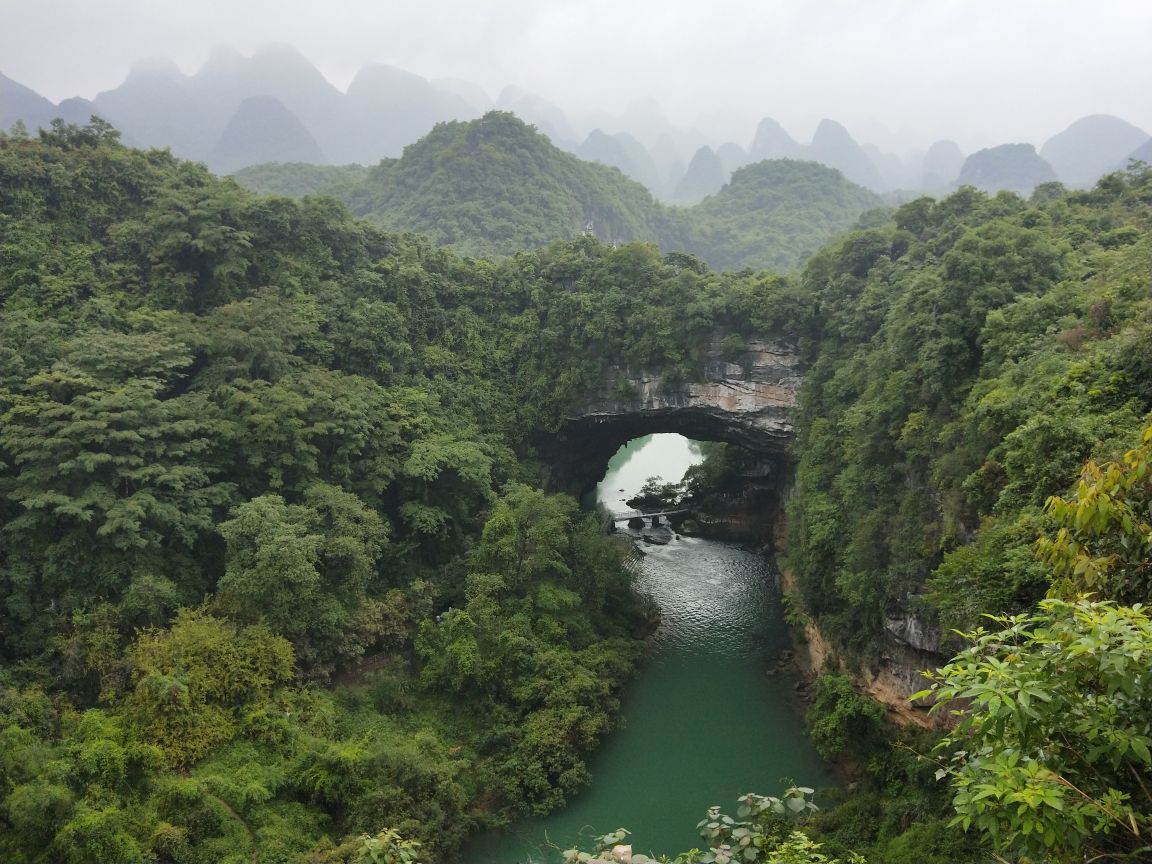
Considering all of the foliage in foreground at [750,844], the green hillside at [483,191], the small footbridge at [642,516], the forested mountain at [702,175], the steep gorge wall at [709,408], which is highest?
the forested mountain at [702,175]

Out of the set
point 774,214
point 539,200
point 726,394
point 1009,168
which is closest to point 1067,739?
point 726,394

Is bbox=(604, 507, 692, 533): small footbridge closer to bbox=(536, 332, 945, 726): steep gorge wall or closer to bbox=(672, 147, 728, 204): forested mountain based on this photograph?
bbox=(536, 332, 945, 726): steep gorge wall

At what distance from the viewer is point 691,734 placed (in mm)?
11469

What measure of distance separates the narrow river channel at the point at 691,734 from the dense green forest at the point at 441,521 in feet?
Answer: 1.64

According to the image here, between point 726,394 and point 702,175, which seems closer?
point 726,394

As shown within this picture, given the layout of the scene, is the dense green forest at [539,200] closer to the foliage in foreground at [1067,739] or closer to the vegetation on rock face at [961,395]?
the vegetation on rock face at [961,395]

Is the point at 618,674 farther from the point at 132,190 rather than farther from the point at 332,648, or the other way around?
the point at 132,190

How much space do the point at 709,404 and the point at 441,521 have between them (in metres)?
7.55

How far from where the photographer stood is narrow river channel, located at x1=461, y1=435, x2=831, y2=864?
934 centimetres

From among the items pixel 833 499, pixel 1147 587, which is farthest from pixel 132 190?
pixel 1147 587

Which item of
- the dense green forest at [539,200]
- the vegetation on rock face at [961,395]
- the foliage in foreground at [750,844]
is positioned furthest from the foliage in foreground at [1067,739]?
the dense green forest at [539,200]

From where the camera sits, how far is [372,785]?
8.71 meters

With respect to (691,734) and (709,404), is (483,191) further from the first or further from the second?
(691,734)

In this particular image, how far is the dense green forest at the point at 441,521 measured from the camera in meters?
5.77
